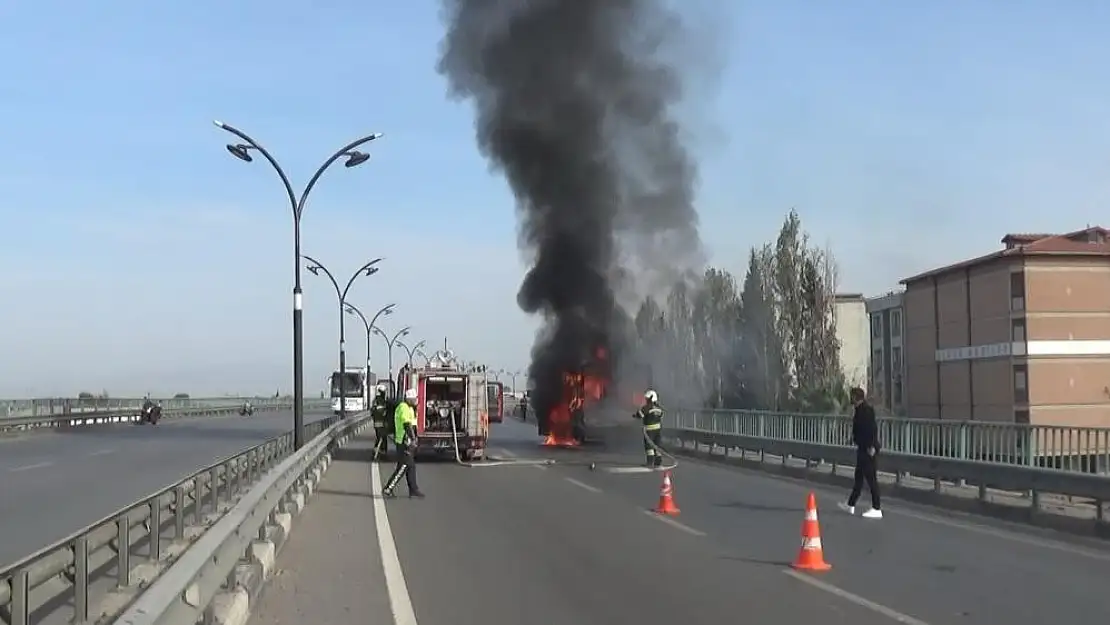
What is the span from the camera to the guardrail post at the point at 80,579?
525cm

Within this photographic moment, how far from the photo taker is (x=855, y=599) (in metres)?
9.14

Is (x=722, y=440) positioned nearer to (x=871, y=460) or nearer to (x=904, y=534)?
(x=871, y=460)

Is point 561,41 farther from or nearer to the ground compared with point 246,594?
farther from the ground

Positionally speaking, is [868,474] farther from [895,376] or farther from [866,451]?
[895,376]

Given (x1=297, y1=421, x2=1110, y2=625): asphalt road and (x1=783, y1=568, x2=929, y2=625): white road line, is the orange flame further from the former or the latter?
(x1=783, y1=568, x2=929, y2=625): white road line

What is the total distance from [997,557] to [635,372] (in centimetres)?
2645

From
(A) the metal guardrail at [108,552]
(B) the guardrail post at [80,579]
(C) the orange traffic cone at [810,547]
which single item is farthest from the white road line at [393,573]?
(C) the orange traffic cone at [810,547]

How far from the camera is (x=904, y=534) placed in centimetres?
1370

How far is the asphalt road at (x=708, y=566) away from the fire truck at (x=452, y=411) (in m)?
9.86

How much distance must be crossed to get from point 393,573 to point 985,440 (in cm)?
1012

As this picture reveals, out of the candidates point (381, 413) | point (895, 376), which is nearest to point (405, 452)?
point (381, 413)

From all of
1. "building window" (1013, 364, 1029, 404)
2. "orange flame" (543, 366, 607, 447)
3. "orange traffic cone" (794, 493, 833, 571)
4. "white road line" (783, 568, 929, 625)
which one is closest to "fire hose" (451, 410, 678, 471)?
"orange flame" (543, 366, 607, 447)

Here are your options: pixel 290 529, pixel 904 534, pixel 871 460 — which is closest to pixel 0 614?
pixel 290 529

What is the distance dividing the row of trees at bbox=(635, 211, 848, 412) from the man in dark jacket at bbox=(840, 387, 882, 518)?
78.5ft
